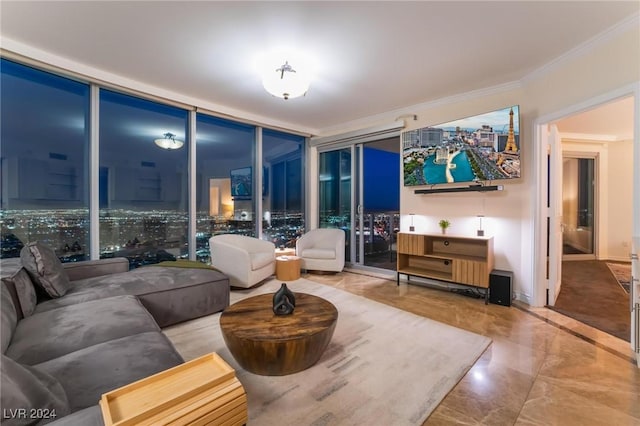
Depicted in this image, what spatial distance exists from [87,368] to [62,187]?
2816 millimetres

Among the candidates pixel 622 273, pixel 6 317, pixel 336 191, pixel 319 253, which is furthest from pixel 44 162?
pixel 622 273

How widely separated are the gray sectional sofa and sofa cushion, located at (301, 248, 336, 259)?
1789mm

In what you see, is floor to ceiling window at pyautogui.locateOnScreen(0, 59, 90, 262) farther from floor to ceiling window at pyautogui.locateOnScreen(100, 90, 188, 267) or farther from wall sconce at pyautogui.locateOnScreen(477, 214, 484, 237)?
wall sconce at pyautogui.locateOnScreen(477, 214, 484, 237)

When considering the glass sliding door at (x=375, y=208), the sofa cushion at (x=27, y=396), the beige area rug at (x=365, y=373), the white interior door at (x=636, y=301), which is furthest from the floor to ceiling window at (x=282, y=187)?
the white interior door at (x=636, y=301)

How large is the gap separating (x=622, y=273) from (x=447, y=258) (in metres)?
3.62

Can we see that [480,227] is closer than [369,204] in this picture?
Yes

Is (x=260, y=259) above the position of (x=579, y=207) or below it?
below

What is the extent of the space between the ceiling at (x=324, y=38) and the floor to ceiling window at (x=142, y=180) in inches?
18.1

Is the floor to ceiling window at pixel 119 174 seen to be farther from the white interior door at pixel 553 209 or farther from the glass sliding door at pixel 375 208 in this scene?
the white interior door at pixel 553 209

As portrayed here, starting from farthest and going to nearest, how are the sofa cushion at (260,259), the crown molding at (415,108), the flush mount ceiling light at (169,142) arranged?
the flush mount ceiling light at (169,142)
the sofa cushion at (260,259)
the crown molding at (415,108)

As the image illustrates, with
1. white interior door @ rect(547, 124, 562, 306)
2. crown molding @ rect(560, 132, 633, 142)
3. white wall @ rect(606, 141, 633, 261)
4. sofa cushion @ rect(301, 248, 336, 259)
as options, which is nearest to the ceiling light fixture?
sofa cushion @ rect(301, 248, 336, 259)

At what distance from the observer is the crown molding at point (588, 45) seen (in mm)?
2127

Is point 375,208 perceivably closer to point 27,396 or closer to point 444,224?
point 444,224

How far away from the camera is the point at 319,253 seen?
14.4 feet
